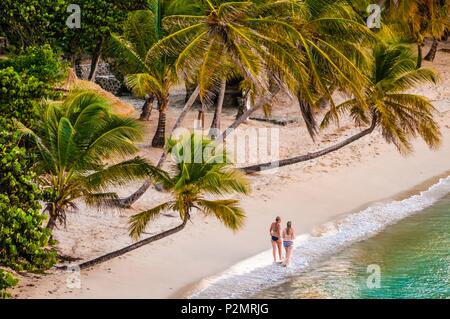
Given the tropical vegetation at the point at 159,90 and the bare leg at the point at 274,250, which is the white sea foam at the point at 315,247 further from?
the tropical vegetation at the point at 159,90

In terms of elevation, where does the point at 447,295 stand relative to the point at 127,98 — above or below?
below

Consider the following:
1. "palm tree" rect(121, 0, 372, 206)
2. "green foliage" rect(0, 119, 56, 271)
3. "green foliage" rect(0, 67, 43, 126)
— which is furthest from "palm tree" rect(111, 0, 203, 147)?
"green foliage" rect(0, 119, 56, 271)

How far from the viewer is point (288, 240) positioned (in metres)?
21.6

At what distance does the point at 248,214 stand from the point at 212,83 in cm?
367

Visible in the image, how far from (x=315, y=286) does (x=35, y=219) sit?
6.64m

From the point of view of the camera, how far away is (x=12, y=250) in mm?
17656

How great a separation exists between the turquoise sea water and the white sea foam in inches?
8.7

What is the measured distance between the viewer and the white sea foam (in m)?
20.5

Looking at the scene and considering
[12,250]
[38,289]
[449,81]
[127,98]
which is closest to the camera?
[12,250]

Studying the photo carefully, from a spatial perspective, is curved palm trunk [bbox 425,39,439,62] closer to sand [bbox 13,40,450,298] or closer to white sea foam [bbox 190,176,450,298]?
sand [bbox 13,40,450,298]

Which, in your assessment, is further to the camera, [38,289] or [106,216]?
[106,216]

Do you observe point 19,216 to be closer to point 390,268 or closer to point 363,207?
point 390,268
